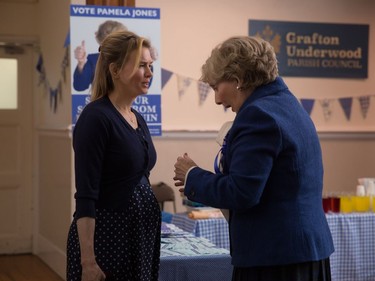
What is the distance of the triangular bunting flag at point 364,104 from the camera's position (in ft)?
22.7

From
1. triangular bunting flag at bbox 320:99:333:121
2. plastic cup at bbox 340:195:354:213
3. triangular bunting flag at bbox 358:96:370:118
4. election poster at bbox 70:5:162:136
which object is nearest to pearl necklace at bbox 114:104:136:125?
election poster at bbox 70:5:162:136

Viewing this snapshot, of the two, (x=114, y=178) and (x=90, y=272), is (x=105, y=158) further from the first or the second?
(x=90, y=272)

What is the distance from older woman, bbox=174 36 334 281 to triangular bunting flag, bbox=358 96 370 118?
4963 millimetres

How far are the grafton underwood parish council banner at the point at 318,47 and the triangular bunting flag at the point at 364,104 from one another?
0.65ft

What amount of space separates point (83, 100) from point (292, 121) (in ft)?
8.83

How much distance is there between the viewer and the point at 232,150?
2031 millimetres

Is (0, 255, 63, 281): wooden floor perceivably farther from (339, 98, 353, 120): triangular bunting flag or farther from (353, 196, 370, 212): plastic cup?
(339, 98, 353, 120): triangular bunting flag

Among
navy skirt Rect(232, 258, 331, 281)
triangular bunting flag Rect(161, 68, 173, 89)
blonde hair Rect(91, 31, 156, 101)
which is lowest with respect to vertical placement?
navy skirt Rect(232, 258, 331, 281)

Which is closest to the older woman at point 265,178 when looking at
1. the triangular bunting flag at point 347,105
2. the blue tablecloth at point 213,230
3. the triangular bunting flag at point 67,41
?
the blue tablecloth at point 213,230

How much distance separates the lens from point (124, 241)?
2363mm

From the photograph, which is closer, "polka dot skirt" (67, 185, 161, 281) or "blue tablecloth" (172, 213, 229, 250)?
"polka dot skirt" (67, 185, 161, 281)

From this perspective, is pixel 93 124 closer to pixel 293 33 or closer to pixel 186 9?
pixel 186 9

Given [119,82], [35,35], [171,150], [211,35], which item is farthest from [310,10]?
[119,82]

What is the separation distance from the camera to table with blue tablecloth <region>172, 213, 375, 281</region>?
4918 mm
